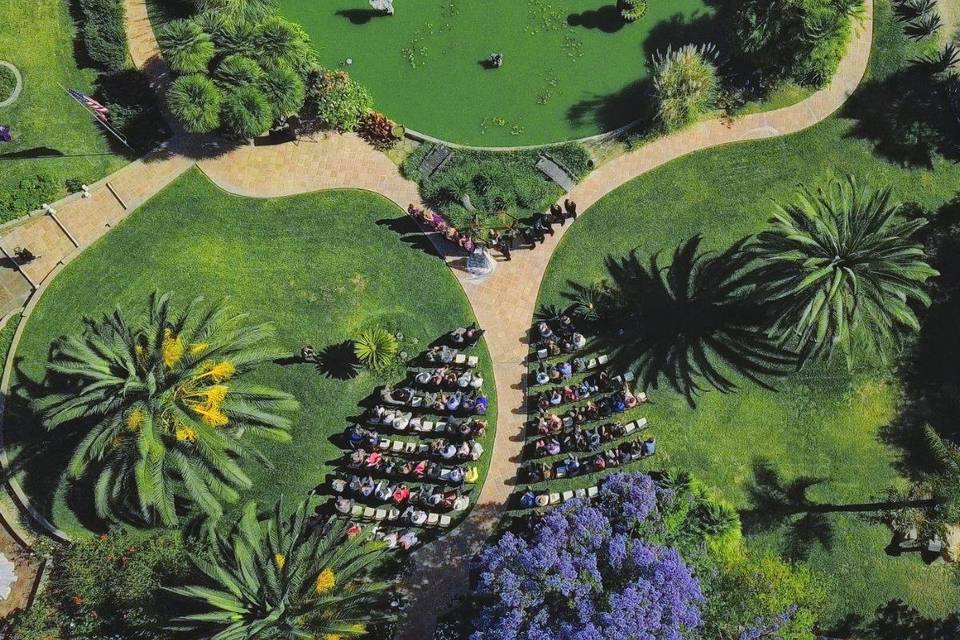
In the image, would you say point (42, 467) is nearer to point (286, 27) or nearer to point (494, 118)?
point (286, 27)

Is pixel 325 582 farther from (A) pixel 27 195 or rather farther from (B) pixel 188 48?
(B) pixel 188 48

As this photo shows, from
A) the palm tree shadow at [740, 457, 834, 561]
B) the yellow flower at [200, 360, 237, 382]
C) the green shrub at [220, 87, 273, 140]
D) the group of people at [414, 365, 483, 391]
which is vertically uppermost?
the green shrub at [220, 87, 273, 140]

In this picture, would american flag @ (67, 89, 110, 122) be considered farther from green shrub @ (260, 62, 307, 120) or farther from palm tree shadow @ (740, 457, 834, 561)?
palm tree shadow @ (740, 457, 834, 561)

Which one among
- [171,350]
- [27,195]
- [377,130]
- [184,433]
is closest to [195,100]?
[377,130]

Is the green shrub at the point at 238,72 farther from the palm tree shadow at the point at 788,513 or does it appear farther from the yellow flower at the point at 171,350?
the palm tree shadow at the point at 788,513

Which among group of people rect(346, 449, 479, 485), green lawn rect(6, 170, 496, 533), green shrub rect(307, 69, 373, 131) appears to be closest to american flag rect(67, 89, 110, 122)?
green lawn rect(6, 170, 496, 533)
